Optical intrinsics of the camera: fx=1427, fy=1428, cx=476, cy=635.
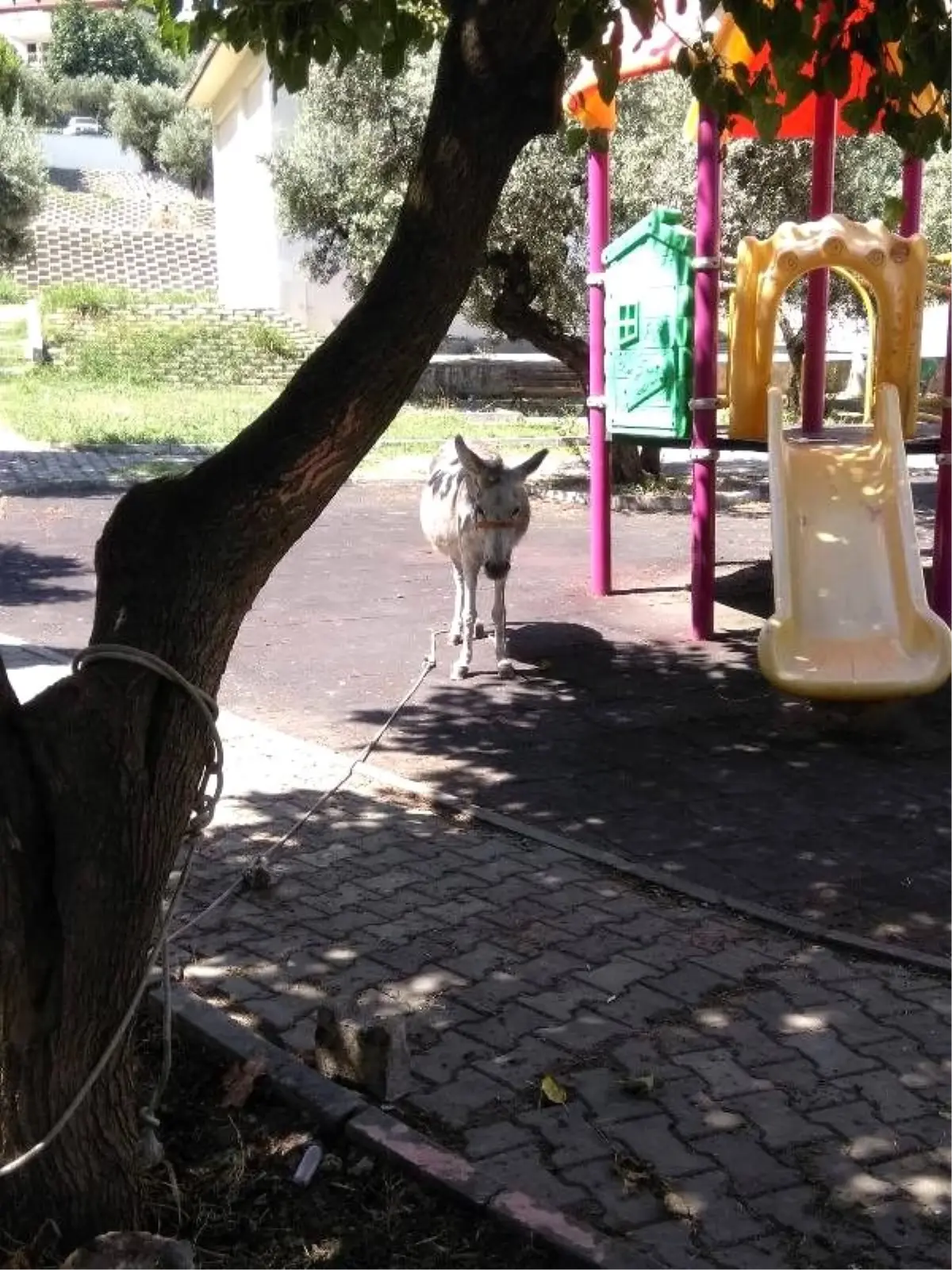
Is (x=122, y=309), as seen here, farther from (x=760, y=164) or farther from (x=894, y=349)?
(x=894, y=349)

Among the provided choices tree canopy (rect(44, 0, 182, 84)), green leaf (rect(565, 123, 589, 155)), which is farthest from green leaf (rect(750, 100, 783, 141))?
tree canopy (rect(44, 0, 182, 84))

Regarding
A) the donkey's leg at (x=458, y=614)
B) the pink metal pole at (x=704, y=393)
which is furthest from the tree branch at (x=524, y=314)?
the donkey's leg at (x=458, y=614)

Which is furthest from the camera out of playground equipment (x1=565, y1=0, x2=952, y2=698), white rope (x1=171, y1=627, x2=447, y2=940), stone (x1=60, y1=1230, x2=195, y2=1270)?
playground equipment (x1=565, y1=0, x2=952, y2=698)

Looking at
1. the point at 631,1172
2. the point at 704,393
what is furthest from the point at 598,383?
the point at 631,1172

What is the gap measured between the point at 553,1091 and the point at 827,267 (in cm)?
739

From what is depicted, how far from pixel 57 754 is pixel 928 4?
3.19 m

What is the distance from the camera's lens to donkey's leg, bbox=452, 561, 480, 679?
8.65 metres

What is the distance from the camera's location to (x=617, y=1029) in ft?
14.5

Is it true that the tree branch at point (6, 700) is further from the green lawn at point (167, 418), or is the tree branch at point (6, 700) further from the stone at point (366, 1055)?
the green lawn at point (167, 418)

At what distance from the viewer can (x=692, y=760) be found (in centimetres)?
727

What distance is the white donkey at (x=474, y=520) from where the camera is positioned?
8.25 meters

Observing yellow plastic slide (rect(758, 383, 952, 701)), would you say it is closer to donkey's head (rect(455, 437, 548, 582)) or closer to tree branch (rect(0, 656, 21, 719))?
donkey's head (rect(455, 437, 548, 582))

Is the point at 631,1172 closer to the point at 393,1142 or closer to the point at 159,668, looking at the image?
the point at 393,1142

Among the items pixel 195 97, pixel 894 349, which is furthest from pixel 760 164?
pixel 195 97
